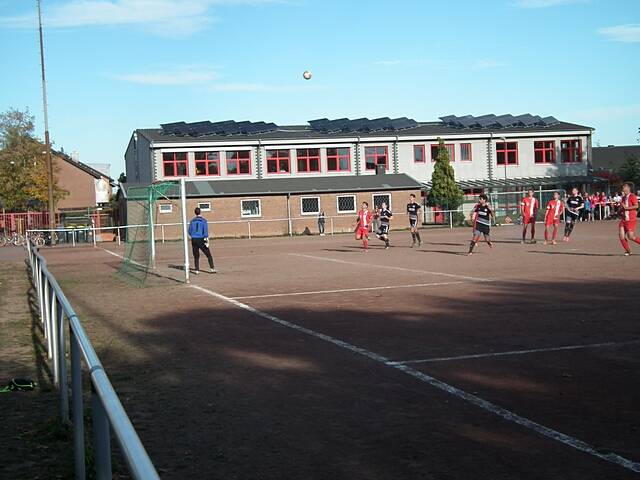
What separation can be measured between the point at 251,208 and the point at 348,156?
10.3m

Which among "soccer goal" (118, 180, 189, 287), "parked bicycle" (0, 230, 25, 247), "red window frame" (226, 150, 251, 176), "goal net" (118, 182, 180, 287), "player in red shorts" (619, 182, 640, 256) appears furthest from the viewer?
"red window frame" (226, 150, 251, 176)

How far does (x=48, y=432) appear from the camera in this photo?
20.9 ft

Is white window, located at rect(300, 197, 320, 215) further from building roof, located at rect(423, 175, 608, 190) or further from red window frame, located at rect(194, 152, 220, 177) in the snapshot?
building roof, located at rect(423, 175, 608, 190)

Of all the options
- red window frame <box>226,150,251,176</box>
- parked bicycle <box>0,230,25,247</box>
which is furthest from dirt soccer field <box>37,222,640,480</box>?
red window frame <box>226,150,251,176</box>

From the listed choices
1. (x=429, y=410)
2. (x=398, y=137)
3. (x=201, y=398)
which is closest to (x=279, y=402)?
(x=201, y=398)

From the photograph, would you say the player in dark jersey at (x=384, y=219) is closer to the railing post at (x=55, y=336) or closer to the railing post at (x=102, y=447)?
the railing post at (x=55, y=336)

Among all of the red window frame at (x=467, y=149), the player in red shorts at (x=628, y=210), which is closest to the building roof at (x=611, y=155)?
the red window frame at (x=467, y=149)

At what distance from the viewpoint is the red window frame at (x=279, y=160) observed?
58656 millimetres

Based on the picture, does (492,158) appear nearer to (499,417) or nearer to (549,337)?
(549,337)

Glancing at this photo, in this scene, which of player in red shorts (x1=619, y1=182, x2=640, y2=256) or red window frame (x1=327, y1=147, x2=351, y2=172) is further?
red window frame (x1=327, y1=147, x2=351, y2=172)

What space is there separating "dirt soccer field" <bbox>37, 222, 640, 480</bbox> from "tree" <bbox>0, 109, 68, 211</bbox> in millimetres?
48857

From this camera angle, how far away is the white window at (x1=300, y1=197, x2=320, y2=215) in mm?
54219

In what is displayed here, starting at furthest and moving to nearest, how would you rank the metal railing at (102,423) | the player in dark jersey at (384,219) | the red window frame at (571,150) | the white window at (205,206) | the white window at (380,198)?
the red window frame at (571,150), the white window at (380,198), the white window at (205,206), the player in dark jersey at (384,219), the metal railing at (102,423)

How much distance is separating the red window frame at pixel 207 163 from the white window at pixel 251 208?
213 inches
